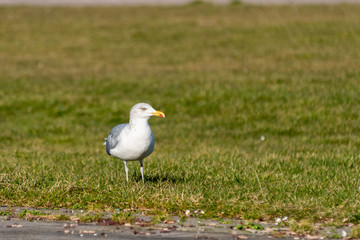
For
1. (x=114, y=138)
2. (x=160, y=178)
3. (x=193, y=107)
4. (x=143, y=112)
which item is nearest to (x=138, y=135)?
(x=143, y=112)

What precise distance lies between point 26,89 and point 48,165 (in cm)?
1235

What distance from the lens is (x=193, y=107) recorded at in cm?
2036

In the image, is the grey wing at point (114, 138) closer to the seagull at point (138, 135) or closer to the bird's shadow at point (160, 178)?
the seagull at point (138, 135)

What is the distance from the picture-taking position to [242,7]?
45406mm

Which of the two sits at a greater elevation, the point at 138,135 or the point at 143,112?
the point at 143,112

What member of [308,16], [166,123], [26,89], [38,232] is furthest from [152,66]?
[38,232]

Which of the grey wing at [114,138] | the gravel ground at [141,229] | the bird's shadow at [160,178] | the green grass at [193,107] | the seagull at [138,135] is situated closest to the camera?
the gravel ground at [141,229]

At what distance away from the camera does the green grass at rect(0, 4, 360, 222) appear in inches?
363

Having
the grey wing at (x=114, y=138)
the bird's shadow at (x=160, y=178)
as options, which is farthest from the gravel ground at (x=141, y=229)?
the bird's shadow at (x=160, y=178)

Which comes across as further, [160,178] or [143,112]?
[160,178]

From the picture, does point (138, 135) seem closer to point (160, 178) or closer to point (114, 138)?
point (114, 138)

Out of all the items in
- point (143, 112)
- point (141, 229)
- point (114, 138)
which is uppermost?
point (143, 112)

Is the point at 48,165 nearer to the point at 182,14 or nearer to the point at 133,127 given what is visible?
the point at 133,127

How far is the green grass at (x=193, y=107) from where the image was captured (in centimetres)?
923
